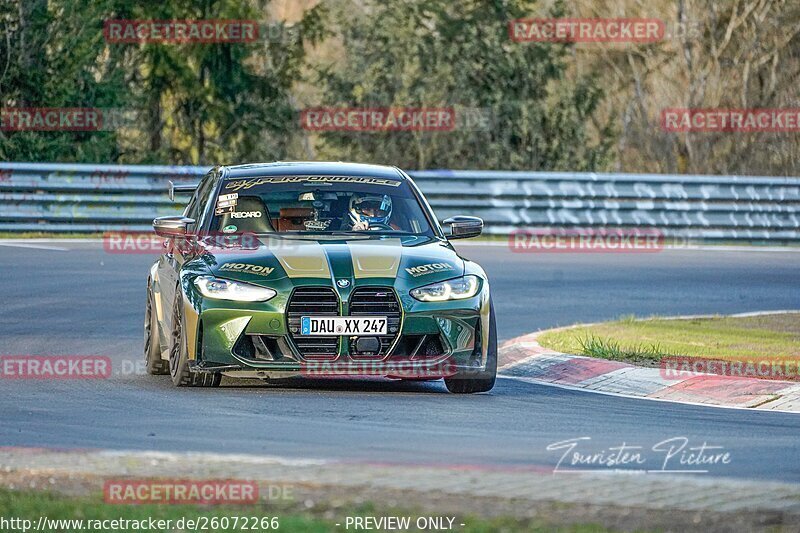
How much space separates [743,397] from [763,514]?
4.80 meters

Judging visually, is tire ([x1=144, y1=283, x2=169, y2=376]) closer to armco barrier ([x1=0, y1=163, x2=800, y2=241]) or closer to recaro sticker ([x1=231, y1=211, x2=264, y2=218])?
recaro sticker ([x1=231, y1=211, x2=264, y2=218])

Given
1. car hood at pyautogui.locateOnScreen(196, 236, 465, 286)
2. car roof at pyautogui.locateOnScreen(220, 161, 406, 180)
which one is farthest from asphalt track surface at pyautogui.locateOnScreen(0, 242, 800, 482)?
car roof at pyautogui.locateOnScreen(220, 161, 406, 180)

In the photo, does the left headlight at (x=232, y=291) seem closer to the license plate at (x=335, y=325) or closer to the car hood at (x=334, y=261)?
the car hood at (x=334, y=261)

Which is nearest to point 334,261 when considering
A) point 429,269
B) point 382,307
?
point 382,307

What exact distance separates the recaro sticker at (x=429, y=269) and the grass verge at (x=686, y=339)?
2275mm

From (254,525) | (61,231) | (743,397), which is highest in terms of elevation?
(254,525)

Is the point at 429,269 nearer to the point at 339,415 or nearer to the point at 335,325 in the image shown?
the point at 335,325

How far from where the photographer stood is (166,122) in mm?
33625

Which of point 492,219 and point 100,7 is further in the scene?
point 100,7

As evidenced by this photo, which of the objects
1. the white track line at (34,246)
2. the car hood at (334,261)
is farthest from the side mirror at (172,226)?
the white track line at (34,246)

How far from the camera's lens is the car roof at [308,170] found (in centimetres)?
1248

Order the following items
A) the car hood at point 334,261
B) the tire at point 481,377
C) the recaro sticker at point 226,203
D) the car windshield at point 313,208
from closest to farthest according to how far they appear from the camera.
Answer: the car hood at point 334,261 < the tire at point 481,377 < the car windshield at point 313,208 < the recaro sticker at point 226,203

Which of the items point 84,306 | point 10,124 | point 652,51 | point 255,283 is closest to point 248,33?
point 10,124

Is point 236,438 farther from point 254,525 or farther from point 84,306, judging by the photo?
point 84,306
